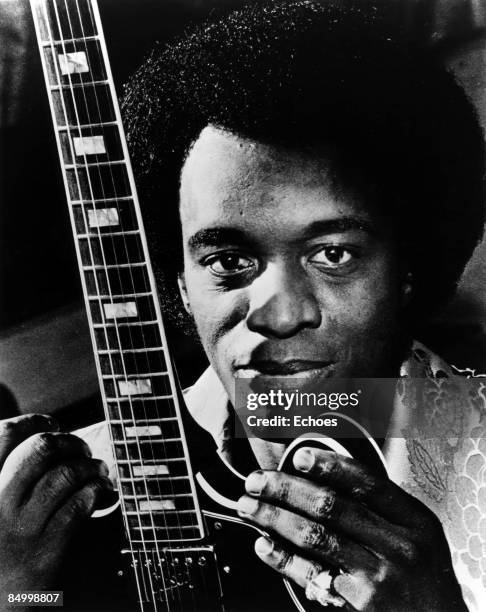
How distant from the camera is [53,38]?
1.08 metres

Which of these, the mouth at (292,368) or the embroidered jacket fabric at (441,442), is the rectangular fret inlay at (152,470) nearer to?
the embroidered jacket fabric at (441,442)

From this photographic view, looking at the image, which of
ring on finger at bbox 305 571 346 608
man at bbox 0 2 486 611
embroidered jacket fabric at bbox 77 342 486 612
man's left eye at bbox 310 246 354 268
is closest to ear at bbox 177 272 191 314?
man at bbox 0 2 486 611

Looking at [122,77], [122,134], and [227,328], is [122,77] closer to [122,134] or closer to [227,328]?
[122,134]

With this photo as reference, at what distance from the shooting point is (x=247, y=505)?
111 centimetres

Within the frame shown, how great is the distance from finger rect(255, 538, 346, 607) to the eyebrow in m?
0.54

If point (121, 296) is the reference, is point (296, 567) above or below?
below

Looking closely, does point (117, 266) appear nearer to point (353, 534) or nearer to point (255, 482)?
point (255, 482)

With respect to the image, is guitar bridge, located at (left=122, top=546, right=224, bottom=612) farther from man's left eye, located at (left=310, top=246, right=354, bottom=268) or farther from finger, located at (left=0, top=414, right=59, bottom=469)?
man's left eye, located at (left=310, top=246, right=354, bottom=268)

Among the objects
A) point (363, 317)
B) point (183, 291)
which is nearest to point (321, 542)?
point (363, 317)

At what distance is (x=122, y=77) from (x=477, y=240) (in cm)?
71

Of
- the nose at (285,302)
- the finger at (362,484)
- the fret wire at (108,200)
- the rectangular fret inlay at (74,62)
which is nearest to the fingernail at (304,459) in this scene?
the finger at (362,484)

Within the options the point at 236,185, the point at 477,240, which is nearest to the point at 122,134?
the point at 236,185

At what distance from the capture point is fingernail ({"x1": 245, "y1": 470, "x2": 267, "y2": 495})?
1.10 m

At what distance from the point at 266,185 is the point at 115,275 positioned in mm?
308
